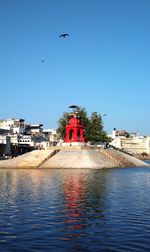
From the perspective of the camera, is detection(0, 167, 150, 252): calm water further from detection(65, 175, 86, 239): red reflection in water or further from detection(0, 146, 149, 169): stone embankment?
detection(0, 146, 149, 169): stone embankment

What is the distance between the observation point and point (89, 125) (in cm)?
14000

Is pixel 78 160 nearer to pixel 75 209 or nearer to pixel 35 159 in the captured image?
pixel 35 159

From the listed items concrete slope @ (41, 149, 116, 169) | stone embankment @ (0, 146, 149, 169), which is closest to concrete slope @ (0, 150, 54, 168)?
stone embankment @ (0, 146, 149, 169)

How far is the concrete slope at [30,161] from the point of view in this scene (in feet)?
306

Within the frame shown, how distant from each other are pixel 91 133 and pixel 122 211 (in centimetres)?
11051

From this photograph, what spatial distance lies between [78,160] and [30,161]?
463 inches

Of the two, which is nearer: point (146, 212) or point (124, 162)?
point (146, 212)

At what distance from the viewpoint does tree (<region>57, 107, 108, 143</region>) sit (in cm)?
13975

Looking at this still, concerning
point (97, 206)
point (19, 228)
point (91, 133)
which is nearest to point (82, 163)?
point (91, 133)

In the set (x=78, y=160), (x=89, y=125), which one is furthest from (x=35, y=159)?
(x=89, y=125)

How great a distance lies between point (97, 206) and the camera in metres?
32.1

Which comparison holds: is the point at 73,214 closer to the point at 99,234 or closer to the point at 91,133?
the point at 99,234

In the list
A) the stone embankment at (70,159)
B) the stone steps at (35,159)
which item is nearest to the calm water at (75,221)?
the stone embankment at (70,159)

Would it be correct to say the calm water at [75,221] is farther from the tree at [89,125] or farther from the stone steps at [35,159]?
the tree at [89,125]
